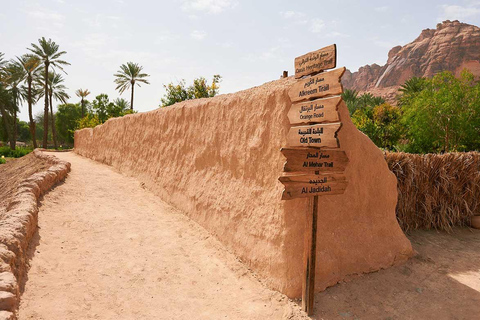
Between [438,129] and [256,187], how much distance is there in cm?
1640

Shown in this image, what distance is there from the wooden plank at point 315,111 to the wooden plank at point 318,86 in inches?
2.8

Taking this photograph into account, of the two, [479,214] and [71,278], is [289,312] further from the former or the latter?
[479,214]

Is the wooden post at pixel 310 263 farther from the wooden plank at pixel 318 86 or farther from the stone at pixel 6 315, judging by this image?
the stone at pixel 6 315

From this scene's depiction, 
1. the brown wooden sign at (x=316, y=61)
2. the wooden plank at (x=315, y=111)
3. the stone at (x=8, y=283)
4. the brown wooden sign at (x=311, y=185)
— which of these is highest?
the brown wooden sign at (x=316, y=61)

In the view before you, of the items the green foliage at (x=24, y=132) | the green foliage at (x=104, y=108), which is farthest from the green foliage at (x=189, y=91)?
the green foliage at (x=24, y=132)

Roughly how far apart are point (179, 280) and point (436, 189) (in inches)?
220

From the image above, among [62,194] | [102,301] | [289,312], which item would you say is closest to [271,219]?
[289,312]

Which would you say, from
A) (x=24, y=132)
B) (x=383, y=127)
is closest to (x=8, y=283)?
(x=383, y=127)

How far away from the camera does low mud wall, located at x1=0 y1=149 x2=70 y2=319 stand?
8.91 feet

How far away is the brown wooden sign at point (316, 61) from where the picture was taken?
10.2 feet

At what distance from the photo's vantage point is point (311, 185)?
10.8ft

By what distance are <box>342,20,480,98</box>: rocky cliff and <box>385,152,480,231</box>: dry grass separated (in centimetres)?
5456

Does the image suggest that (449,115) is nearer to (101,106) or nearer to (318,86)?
(318,86)

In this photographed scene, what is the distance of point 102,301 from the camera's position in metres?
3.40
